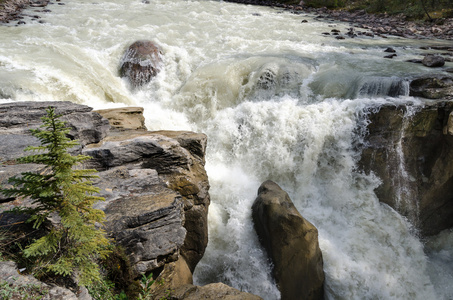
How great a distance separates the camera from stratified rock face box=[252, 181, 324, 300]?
24.7ft

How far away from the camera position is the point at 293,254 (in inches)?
299

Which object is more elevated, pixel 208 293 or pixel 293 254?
pixel 208 293

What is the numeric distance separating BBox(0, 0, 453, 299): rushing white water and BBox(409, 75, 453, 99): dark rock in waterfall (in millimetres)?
393

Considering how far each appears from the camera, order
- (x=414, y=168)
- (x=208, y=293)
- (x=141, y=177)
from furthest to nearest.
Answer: (x=414, y=168) < (x=141, y=177) < (x=208, y=293)

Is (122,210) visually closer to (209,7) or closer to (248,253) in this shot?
(248,253)

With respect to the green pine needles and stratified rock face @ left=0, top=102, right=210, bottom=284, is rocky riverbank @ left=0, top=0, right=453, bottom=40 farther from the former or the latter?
the green pine needles

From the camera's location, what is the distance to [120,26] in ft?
63.1

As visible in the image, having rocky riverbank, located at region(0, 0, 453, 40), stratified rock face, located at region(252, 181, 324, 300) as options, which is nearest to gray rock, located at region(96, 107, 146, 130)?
stratified rock face, located at region(252, 181, 324, 300)

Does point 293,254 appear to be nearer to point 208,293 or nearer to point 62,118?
point 208,293

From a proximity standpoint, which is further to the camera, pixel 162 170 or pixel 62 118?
pixel 162 170

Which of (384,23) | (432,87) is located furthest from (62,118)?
(384,23)

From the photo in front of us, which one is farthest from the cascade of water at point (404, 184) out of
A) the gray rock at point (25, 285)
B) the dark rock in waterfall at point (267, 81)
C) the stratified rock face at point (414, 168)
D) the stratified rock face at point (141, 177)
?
the gray rock at point (25, 285)

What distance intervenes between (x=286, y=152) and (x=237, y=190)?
2.18 metres

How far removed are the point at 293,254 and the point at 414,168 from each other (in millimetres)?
5247
